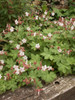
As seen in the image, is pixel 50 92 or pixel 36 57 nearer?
pixel 50 92

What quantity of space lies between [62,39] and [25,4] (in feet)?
3.60

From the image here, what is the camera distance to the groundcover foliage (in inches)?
83.0

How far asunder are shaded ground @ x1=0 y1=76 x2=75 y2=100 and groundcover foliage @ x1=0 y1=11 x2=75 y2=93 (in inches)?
3.8

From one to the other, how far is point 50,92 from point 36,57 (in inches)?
25.4

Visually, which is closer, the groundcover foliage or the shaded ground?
the shaded ground

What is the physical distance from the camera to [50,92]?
2.06 meters

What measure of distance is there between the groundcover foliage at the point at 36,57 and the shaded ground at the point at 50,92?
0.32 feet

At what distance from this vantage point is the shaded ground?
1.99m

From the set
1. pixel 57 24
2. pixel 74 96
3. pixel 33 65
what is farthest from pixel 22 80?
pixel 57 24

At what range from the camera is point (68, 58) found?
7.68ft

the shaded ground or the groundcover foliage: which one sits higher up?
the groundcover foliage

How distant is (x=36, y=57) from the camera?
7.80ft

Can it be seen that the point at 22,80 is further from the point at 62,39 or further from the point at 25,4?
the point at 25,4

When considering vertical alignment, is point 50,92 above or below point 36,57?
below
